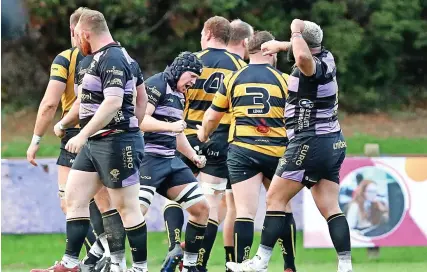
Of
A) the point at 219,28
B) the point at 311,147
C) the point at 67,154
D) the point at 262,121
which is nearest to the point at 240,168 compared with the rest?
the point at 262,121

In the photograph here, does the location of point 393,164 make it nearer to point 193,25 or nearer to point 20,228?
point 20,228

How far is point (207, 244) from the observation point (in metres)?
Result: 10.4

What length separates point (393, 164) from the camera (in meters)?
13.2

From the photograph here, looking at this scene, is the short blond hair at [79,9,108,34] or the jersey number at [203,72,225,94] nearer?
the short blond hair at [79,9,108,34]

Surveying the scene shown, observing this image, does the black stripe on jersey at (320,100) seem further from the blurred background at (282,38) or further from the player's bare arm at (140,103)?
the blurred background at (282,38)

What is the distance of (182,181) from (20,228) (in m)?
4.38

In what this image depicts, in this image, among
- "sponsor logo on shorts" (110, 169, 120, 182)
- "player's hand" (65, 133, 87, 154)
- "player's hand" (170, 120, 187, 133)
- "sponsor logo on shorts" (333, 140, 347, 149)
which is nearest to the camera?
"player's hand" (65, 133, 87, 154)

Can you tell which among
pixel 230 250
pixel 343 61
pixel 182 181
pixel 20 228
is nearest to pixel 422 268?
pixel 230 250

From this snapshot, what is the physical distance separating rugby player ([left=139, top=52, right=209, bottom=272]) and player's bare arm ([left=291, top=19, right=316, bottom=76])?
51.6 inches

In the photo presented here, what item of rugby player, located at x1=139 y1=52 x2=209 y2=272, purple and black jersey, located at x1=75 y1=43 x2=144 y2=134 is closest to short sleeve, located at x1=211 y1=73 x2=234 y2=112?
rugby player, located at x1=139 y1=52 x2=209 y2=272

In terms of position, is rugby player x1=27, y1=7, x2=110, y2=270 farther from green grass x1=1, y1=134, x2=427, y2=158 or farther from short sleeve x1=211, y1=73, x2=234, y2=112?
green grass x1=1, y1=134, x2=427, y2=158

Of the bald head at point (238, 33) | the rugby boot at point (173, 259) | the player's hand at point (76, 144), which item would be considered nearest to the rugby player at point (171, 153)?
the rugby boot at point (173, 259)

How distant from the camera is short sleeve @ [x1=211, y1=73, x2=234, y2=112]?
32.1 feet

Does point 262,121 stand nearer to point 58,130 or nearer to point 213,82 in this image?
point 213,82
